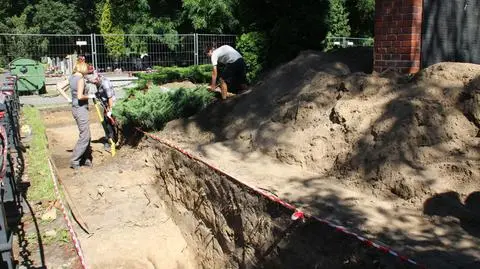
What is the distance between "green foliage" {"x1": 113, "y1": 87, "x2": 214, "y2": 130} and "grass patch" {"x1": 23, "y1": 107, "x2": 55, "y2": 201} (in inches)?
65.3

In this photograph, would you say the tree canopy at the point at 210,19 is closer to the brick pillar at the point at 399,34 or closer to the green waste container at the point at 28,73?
the green waste container at the point at 28,73

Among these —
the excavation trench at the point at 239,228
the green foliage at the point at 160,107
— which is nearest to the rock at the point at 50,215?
the excavation trench at the point at 239,228

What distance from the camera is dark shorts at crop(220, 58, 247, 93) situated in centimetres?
973

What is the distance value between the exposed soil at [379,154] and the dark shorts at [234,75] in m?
2.62

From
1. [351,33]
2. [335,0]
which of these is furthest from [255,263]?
[351,33]

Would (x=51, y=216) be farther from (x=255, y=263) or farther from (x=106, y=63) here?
(x=106, y=63)

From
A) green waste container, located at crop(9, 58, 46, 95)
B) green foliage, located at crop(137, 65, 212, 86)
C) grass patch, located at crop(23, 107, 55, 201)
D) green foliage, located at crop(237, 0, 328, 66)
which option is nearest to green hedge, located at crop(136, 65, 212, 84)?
green foliage, located at crop(137, 65, 212, 86)

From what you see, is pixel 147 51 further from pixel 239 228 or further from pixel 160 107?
pixel 239 228

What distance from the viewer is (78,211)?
690 centimetres

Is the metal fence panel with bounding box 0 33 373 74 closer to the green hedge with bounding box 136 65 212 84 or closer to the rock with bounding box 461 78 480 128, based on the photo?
the green hedge with bounding box 136 65 212 84

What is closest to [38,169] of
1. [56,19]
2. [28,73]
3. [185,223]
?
[185,223]

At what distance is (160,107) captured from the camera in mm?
9023

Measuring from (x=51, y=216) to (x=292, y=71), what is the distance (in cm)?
430

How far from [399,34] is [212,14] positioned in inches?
780
